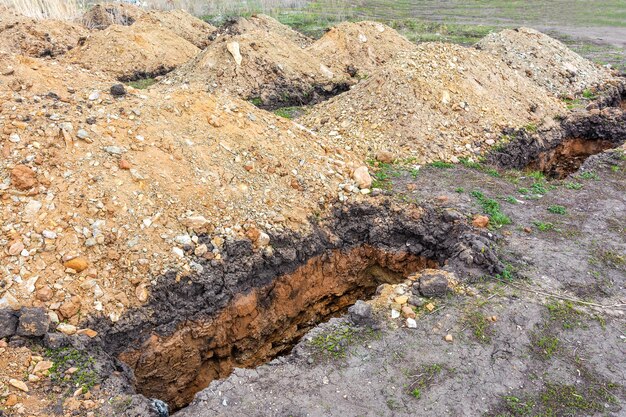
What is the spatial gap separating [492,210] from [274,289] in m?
3.73

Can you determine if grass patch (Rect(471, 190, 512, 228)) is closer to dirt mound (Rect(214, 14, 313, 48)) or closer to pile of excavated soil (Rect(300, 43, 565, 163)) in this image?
pile of excavated soil (Rect(300, 43, 565, 163))

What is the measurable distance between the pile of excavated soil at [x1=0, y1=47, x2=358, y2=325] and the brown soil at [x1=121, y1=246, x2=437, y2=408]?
2.35 ft

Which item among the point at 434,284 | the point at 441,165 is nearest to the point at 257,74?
the point at 441,165

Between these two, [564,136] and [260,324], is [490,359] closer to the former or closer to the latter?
[260,324]

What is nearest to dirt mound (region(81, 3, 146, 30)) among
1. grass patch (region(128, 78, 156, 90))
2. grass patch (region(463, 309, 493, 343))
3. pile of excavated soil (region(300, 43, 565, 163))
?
grass patch (region(128, 78, 156, 90))

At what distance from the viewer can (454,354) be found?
5152mm

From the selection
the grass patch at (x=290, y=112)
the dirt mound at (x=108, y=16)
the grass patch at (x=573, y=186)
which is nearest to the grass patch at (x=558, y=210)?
the grass patch at (x=573, y=186)

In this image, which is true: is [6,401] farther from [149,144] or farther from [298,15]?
[298,15]

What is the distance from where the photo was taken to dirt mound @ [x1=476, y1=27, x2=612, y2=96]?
13734 millimetres

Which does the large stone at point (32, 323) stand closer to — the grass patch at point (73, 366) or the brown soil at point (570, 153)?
the grass patch at point (73, 366)

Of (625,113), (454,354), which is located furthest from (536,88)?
(454,354)

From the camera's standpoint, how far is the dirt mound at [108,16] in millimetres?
20891

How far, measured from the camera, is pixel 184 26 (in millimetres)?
19719

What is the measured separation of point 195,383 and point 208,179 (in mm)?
2887
